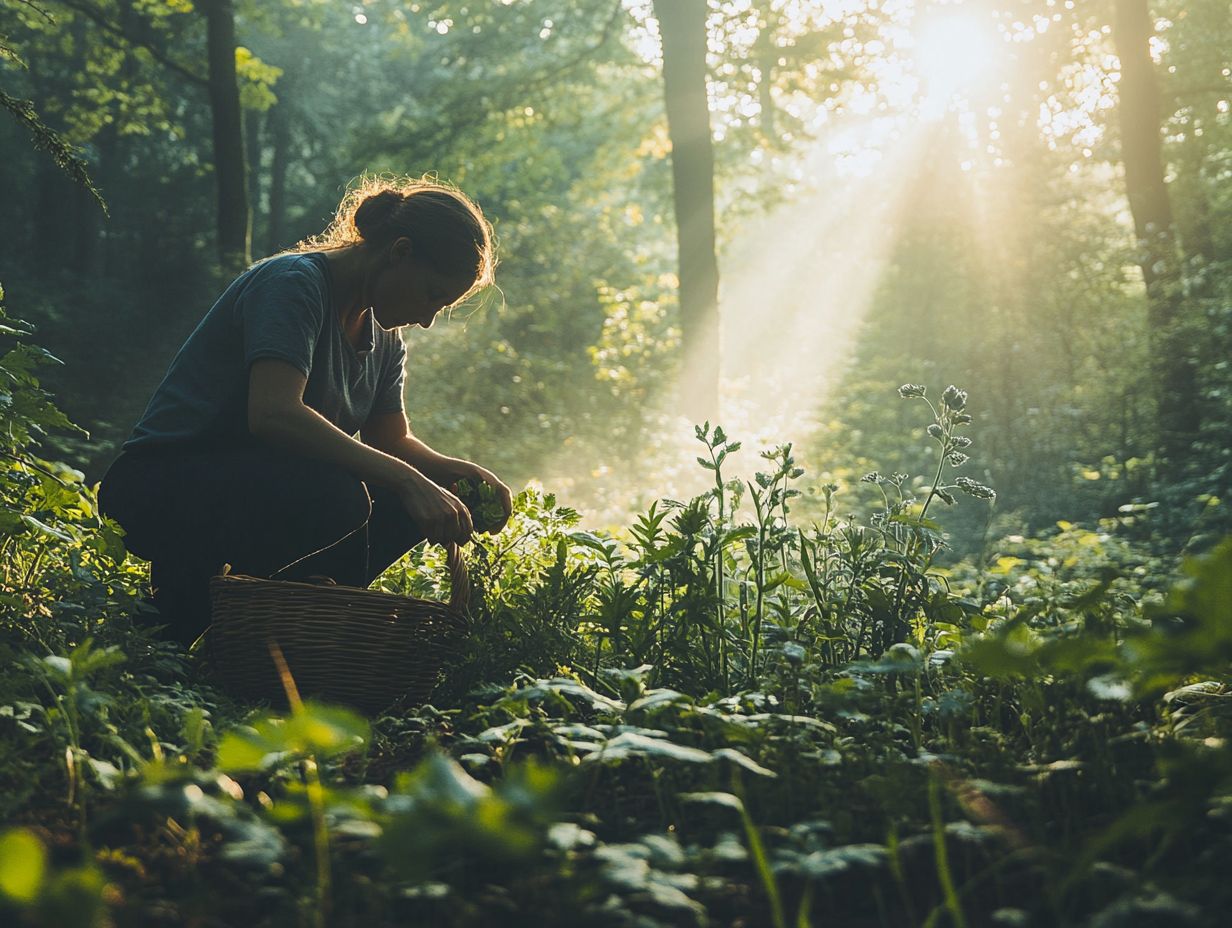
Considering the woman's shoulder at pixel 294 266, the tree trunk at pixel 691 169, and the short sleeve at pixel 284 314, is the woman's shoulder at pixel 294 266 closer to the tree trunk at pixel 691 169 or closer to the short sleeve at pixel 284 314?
the short sleeve at pixel 284 314

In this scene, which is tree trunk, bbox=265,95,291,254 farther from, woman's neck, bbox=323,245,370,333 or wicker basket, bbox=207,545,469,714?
wicker basket, bbox=207,545,469,714

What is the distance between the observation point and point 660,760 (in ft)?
6.47

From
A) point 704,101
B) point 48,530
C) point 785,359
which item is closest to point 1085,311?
point 704,101

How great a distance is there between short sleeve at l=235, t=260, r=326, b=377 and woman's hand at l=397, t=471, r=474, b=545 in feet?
1.61

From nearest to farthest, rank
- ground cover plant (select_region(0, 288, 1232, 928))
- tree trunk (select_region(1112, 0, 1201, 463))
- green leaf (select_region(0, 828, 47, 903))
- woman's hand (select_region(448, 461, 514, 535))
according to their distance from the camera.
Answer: green leaf (select_region(0, 828, 47, 903))
ground cover plant (select_region(0, 288, 1232, 928))
woman's hand (select_region(448, 461, 514, 535))
tree trunk (select_region(1112, 0, 1201, 463))

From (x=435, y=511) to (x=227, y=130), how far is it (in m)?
9.72

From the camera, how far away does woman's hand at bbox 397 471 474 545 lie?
2.73m

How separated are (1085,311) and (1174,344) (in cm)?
495

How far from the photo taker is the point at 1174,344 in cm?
978

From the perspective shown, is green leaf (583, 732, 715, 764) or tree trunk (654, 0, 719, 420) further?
tree trunk (654, 0, 719, 420)

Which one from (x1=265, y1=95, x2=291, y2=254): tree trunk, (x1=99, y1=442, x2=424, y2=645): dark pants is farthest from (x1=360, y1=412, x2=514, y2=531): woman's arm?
(x1=265, y1=95, x2=291, y2=254): tree trunk

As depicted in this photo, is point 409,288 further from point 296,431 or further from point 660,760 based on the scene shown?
point 660,760

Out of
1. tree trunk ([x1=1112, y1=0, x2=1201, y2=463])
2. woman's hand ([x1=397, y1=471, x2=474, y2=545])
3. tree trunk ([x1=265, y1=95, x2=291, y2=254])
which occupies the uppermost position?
tree trunk ([x1=265, y1=95, x2=291, y2=254])

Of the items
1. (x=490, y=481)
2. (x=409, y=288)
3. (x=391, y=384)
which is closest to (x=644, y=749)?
(x=490, y=481)
